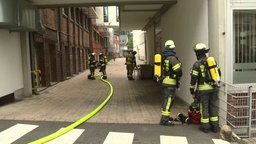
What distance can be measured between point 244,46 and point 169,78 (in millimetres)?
1877

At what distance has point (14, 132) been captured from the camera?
7.30 m

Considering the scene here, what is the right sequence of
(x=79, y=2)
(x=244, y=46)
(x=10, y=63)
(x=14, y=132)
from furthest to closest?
1. (x=79, y=2)
2. (x=10, y=63)
3. (x=244, y=46)
4. (x=14, y=132)

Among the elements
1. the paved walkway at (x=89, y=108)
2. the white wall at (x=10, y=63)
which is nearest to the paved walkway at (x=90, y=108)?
the paved walkway at (x=89, y=108)

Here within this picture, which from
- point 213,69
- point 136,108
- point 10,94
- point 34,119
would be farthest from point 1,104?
point 213,69

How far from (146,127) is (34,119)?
290 cm

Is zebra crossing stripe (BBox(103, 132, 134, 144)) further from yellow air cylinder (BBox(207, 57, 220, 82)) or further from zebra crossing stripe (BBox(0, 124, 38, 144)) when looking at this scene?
yellow air cylinder (BBox(207, 57, 220, 82))

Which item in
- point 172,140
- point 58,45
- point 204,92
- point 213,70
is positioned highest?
point 58,45

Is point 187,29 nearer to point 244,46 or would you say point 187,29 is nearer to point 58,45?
point 244,46

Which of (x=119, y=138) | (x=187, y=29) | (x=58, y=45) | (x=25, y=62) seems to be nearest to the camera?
(x=119, y=138)

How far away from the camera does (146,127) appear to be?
7805 millimetres

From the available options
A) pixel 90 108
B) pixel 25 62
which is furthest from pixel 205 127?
pixel 25 62

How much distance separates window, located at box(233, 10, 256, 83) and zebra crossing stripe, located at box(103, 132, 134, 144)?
9.09 ft

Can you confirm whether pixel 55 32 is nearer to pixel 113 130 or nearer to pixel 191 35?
pixel 191 35

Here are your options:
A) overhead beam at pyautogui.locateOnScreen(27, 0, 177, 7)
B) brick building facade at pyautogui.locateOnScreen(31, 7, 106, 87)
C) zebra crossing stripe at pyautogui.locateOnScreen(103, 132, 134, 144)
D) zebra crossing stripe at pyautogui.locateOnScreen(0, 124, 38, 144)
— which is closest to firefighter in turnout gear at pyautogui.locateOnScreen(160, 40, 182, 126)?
zebra crossing stripe at pyautogui.locateOnScreen(103, 132, 134, 144)
